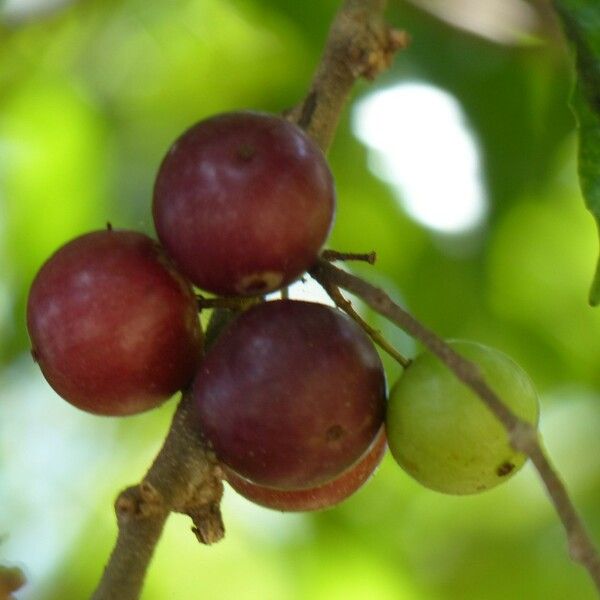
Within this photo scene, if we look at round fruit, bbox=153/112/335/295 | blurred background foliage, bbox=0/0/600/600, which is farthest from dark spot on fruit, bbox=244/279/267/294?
blurred background foliage, bbox=0/0/600/600

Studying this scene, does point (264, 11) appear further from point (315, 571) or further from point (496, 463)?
point (496, 463)

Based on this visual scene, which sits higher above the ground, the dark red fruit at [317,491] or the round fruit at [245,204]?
the round fruit at [245,204]

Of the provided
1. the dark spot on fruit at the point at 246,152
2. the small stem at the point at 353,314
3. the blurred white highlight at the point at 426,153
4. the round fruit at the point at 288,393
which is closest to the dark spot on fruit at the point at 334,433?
the round fruit at the point at 288,393

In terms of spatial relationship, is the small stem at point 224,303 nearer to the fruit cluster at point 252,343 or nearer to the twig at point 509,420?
the fruit cluster at point 252,343

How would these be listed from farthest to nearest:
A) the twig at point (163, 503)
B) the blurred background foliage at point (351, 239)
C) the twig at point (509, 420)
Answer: the blurred background foliage at point (351, 239) → the twig at point (163, 503) → the twig at point (509, 420)

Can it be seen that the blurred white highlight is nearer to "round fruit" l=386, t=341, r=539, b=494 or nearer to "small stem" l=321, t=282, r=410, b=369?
"small stem" l=321, t=282, r=410, b=369
